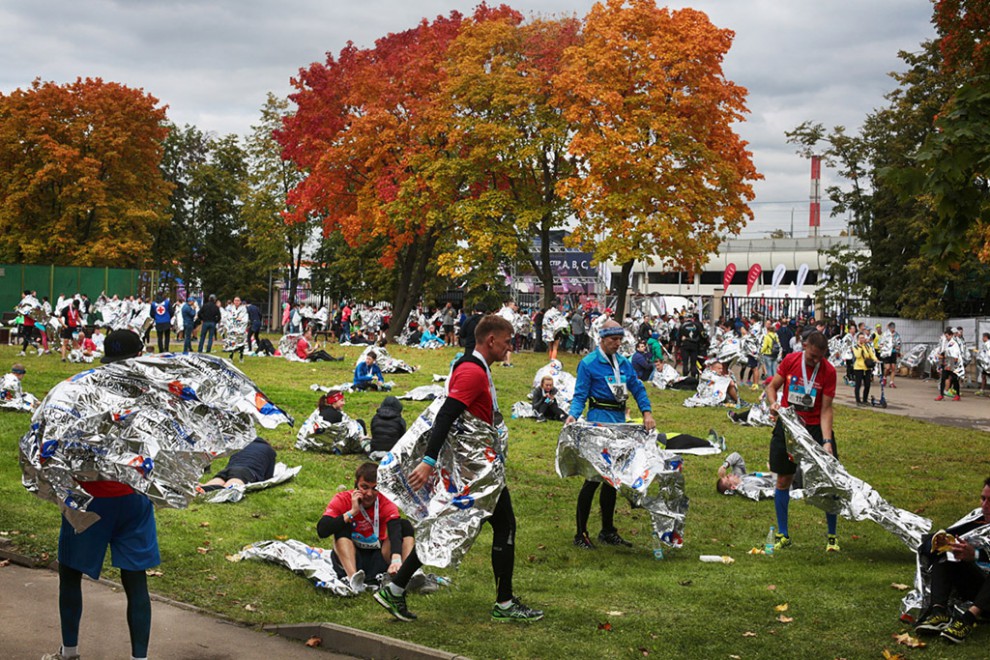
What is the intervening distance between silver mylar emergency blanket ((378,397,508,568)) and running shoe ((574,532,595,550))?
9.46ft

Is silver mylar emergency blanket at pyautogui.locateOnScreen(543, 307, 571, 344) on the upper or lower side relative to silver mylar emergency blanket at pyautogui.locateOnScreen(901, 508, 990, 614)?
upper

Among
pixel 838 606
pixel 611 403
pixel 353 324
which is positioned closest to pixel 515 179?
pixel 353 324

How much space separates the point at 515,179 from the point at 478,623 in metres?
31.4

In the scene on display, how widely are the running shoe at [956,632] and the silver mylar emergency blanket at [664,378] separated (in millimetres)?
19440

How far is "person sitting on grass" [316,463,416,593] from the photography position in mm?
7941

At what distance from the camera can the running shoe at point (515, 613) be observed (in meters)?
6.97

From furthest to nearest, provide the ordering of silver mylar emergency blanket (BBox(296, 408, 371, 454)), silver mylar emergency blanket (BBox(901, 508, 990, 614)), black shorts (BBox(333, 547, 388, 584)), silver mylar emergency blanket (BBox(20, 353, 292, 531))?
silver mylar emergency blanket (BBox(296, 408, 371, 454)) → black shorts (BBox(333, 547, 388, 584)) → silver mylar emergency blanket (BBox(901, 508, 990, 614)) → silver mylar emergency blanket (BBox(20, 353, 292, 531))

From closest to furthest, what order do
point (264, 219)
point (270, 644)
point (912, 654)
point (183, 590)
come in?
point (912, 654), point (270, 644), point (183, 590), point (264, 219)

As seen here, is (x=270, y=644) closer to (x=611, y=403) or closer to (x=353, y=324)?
(x=611, y=403)

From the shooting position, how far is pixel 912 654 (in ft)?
20.7

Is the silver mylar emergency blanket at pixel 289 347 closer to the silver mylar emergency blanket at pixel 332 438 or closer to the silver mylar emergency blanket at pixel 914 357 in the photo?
the silver mylar emergency blanket at pixel 332 438

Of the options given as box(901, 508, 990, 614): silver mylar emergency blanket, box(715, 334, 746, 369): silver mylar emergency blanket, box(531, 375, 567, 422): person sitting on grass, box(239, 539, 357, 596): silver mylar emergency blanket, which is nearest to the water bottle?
box(901, 508, 990, 614): silver mylar emergency blanket

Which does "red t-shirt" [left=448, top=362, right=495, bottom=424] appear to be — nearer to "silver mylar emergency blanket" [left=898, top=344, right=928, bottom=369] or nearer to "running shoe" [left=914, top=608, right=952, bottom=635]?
"running shoe" [left=914, top=608, right=952, bottom=635]

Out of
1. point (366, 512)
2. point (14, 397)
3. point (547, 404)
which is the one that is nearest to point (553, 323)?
point (547, 404)
